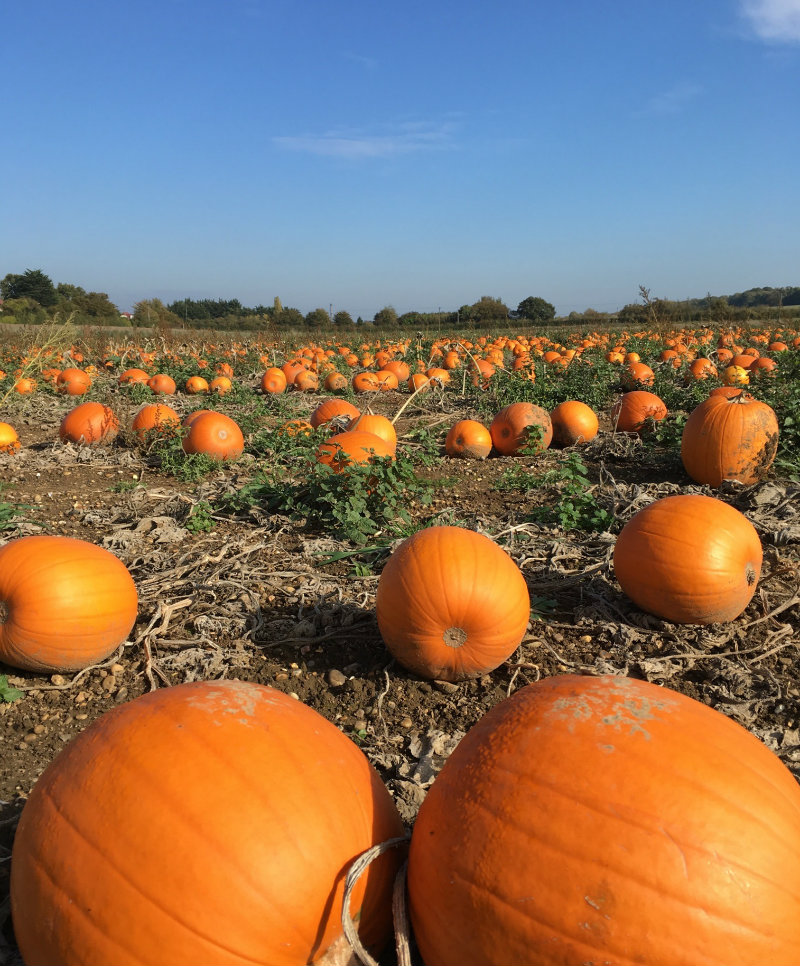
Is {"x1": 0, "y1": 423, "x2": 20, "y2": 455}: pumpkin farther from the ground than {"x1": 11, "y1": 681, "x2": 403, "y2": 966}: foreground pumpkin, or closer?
farther from the ground

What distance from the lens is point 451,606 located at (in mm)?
3197

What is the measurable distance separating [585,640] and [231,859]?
2.81 m

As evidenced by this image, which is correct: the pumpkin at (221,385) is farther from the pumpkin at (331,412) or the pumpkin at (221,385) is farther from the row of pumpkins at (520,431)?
the pumpkin at (331,412)

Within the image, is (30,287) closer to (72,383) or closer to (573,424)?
(72,383)

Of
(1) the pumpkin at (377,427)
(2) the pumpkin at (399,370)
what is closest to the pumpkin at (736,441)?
(1) the pumpkin at (377,427)

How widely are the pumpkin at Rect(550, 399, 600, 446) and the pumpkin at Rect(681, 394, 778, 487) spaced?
229 cm

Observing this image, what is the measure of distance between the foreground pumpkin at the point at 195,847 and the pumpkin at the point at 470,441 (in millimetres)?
6686

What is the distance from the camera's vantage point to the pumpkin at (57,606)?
10.8 ft

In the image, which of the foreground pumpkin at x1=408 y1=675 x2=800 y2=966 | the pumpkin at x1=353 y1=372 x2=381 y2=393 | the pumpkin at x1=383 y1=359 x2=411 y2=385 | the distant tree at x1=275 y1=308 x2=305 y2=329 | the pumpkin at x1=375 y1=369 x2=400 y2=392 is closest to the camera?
the foreground pumpkin at x1=408 y1=675 x2=800 y2=966

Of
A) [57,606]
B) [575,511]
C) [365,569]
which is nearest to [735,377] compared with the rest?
[575,511]

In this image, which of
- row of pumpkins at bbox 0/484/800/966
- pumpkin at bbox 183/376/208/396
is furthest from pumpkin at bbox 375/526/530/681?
pumpkin at bbox 183/376/208/396

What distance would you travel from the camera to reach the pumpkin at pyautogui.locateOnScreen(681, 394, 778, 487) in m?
6.22

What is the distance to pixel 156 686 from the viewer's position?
345 cm

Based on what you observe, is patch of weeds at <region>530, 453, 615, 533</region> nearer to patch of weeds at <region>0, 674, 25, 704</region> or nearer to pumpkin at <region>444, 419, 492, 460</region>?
pumpkin at <region>444, 419, 492, 460</region>
